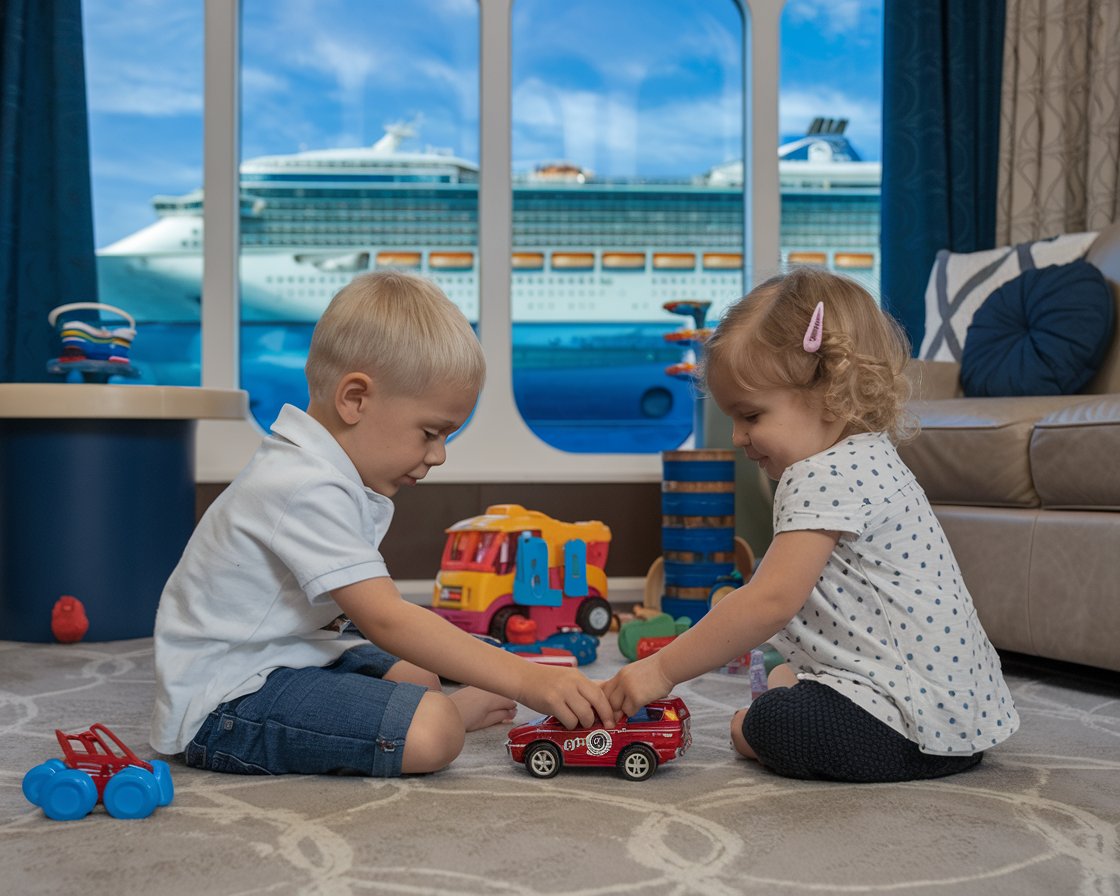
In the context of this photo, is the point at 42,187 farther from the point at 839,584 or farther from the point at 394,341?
the point at 839,584

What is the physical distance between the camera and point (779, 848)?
0.94 meters

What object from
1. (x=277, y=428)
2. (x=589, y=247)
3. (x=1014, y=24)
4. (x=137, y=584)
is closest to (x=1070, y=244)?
(x=1014, y=24)

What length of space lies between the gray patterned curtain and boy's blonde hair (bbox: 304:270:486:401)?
2.46 meters

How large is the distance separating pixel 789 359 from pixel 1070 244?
1.79 metres

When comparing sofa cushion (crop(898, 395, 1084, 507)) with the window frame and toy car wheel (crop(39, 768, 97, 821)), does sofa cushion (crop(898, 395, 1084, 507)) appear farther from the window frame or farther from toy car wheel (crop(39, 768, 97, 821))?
toy car wheel (crop(39, 768, 97, 821))

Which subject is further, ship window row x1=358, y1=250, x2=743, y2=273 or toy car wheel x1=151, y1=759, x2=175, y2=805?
ship window row x1=358, y1=250, x2=743, y2=273

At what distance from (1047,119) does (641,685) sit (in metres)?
2.70

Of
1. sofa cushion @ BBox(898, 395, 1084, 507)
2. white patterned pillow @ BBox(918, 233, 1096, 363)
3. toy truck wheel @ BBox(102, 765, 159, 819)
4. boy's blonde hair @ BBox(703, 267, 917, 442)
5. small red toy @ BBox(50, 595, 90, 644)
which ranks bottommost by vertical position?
small red toy @ BBox(50, 595, 90, 644)

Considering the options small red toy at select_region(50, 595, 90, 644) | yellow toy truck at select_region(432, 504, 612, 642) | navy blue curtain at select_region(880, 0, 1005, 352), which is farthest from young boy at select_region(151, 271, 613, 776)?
navy blue curtain at select_region(880, 0, 1005, 352)

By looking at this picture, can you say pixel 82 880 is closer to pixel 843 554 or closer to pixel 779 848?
pixel 779 848

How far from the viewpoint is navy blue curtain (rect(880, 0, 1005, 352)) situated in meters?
3.20

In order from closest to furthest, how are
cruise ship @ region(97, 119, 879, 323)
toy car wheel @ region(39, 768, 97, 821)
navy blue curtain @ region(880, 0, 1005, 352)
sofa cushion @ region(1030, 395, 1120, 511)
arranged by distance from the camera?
toy car wheel @ region(39, 768, 97, 821) < sofa cushion @ region(1030, 395, 1120, 511) < navy blue curtain @ region(880, 0, 1005, 352) < cruise ship @ region(97, 119, 879, 323)

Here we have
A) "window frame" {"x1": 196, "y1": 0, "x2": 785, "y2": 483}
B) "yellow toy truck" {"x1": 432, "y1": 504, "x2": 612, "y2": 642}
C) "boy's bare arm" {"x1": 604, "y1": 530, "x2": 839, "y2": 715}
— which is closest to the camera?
"boy's bare arm" {"x1": 604, "y1": 530, "x2": 839, "y2": 715}

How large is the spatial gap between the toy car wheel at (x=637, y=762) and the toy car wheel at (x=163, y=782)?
1.60 ft
